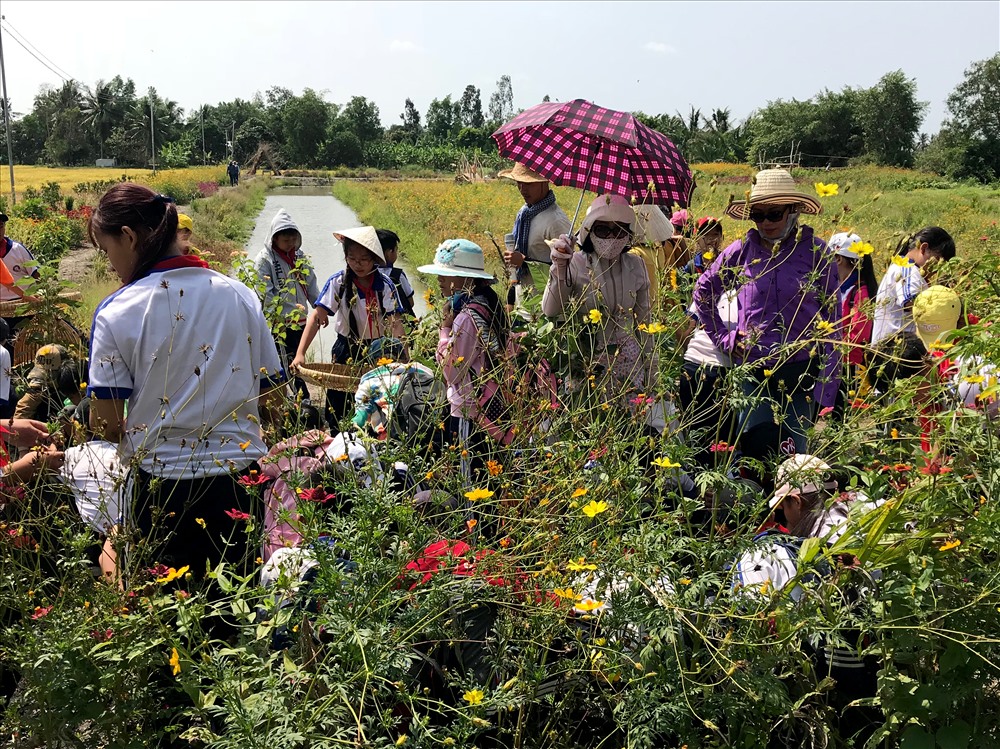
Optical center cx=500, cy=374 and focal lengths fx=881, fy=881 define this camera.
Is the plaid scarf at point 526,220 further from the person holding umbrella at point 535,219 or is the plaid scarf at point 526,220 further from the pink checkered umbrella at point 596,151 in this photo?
the pink checkered umbrella at point 596,151

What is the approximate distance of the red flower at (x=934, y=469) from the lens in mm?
1891

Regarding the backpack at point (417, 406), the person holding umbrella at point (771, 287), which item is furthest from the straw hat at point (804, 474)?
the person holding umbrella at point (771, 287)

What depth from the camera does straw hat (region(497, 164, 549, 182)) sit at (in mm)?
5117

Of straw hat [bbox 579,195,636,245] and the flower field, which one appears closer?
the flower field

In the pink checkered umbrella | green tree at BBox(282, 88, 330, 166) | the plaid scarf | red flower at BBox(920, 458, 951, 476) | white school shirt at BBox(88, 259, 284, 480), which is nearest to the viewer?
red flower at BBox(920, 458, 951, 476)

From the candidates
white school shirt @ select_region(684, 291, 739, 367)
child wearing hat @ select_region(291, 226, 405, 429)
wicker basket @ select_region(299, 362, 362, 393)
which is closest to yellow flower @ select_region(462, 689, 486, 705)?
wicker basket @ select_region(299, 362, 362, 393)

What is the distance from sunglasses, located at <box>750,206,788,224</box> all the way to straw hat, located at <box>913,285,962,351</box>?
2.48 ft

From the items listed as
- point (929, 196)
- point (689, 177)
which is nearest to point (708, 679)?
point (689, 177)

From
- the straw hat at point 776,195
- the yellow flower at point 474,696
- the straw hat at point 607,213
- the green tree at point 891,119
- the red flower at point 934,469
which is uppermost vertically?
the green tree at point 891,119

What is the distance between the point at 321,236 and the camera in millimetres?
21391

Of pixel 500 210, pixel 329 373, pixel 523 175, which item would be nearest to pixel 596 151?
pixel 523 175

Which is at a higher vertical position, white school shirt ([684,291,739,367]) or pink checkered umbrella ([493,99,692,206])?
pink checkered umbrella ([493,99,692,206])

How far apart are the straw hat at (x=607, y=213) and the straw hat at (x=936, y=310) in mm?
1361

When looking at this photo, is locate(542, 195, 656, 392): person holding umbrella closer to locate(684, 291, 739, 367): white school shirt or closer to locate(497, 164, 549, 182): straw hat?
locate(684, 291, 739, 367): white school shirt
